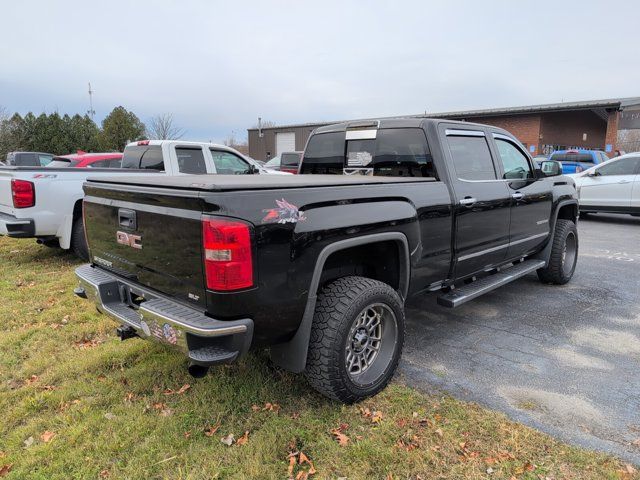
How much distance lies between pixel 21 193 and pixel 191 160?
107 inches

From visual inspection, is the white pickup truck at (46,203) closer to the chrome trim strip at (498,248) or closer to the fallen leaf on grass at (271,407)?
the chrome trim strip at (498,248)

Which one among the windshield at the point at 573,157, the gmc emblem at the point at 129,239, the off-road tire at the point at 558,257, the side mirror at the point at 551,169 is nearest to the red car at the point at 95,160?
the gmc emblem at the point at 129,239

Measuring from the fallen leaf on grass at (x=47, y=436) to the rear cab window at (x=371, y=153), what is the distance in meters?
3.13

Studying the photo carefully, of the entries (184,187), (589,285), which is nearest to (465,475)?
(184,187)

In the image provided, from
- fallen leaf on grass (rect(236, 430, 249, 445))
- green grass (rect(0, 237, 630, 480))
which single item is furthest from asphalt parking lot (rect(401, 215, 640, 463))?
fallen leaf on grass (rect(236, 430, 249, 445))

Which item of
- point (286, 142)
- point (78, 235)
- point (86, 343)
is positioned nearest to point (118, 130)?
point (286, 142)

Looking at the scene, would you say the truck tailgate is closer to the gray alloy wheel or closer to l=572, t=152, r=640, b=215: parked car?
the gray alloy wheel

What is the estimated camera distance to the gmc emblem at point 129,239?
2.85 meters

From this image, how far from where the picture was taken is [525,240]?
486cm

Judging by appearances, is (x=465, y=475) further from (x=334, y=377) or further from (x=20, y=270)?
(x=20, y=270)

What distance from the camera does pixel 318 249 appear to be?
2686 mm

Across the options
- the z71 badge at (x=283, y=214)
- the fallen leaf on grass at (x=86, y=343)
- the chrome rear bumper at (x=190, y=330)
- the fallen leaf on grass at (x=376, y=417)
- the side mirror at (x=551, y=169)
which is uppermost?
the side mirror at (x=551, y=169)

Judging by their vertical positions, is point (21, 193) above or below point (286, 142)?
below

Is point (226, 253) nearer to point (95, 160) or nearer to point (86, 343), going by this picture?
point (86, 343)
